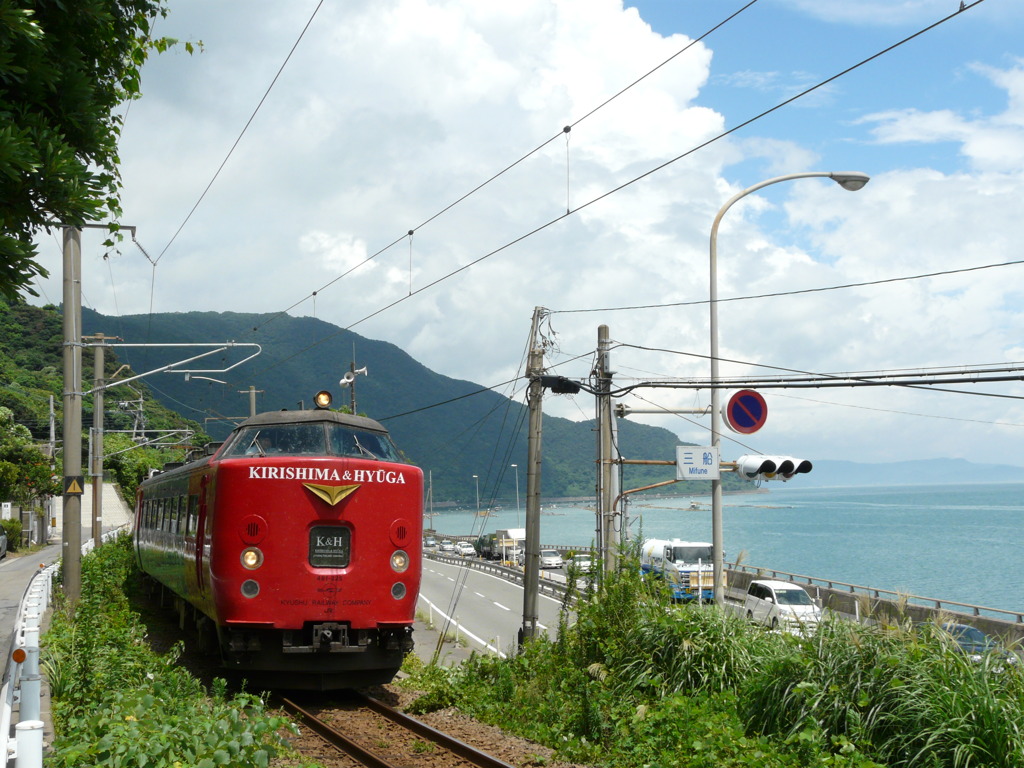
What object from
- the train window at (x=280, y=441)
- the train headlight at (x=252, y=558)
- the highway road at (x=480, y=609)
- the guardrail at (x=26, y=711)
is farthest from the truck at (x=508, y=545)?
the guardrail at (x=26, y=711)

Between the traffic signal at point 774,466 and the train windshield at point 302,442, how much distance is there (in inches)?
265

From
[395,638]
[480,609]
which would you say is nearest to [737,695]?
[395,638]

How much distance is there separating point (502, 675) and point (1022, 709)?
834 centimetres

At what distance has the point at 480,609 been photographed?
39.8 m

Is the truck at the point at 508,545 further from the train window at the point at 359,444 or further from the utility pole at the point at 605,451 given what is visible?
the train window at the point at 359,444

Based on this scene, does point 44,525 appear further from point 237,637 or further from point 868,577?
point 868,577

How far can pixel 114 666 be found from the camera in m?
10.1

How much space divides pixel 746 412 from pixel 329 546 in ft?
23.8

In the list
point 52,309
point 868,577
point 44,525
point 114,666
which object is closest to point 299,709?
point 114,666

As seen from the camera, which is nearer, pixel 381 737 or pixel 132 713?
pixel 132 713

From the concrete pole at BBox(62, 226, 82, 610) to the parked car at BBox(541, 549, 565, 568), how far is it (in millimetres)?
52342

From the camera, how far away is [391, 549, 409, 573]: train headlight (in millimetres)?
12602

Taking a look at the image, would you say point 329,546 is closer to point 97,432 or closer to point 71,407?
point 71,407

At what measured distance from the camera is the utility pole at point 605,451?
1862cm
